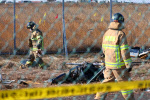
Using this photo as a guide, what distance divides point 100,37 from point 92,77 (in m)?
5.29

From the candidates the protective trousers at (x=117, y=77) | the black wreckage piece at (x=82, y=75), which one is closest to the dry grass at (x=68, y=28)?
the black wreckage piece at (x=82, y=75)

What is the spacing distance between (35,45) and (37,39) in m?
0.29

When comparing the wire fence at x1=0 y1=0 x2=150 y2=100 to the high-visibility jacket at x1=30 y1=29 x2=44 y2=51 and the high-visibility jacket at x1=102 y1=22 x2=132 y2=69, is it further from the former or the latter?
the high-visibility jacket at x1=102 y1=22 x2=132 y2=69

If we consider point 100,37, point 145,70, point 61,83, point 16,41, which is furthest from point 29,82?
point 100,37

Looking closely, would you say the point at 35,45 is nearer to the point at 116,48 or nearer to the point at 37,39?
the point at 37,39

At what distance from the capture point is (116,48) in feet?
17.5

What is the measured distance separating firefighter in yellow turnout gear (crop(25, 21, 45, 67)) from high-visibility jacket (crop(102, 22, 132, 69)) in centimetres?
441

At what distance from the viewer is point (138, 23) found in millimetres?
11828

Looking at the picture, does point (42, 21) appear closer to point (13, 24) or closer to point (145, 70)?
point (13, 24)

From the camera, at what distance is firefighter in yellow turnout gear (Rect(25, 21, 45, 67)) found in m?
9.64

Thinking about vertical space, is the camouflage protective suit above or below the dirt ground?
above

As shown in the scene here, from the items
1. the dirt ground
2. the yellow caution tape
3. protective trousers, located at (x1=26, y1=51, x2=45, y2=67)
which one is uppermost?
the yellow caution tape

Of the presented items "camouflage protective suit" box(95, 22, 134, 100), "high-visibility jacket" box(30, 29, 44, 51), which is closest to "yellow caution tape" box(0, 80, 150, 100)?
"camouflage protective suit" box(95, 22, 134, 100)

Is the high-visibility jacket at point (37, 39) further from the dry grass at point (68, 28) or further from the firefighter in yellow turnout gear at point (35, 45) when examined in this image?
the dry grass at point (68, 28)
